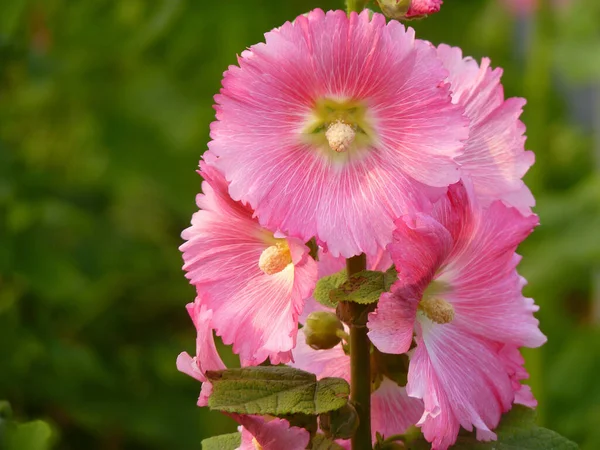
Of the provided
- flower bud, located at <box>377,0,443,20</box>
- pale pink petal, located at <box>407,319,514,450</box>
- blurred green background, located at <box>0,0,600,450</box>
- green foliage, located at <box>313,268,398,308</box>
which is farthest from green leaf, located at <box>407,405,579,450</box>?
blurred green background, located at <box>0,0,600,450</box>

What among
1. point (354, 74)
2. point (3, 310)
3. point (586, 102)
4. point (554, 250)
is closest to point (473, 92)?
point (354, 74)

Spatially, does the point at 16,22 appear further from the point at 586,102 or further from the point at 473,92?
the point at 586,102

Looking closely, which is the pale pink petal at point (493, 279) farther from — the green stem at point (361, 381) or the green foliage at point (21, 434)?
the green foliage at point (21, 434)

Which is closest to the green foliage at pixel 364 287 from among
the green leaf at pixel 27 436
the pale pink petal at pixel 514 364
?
the pale pink petal at pixel 514 364

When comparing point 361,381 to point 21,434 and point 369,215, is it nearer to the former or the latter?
point 369,215

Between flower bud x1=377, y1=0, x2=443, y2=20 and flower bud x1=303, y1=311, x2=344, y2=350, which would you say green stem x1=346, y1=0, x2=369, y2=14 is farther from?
flower bud x1=303, y1=311, x2=344, y2=350

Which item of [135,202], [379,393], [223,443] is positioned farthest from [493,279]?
[135,202]
